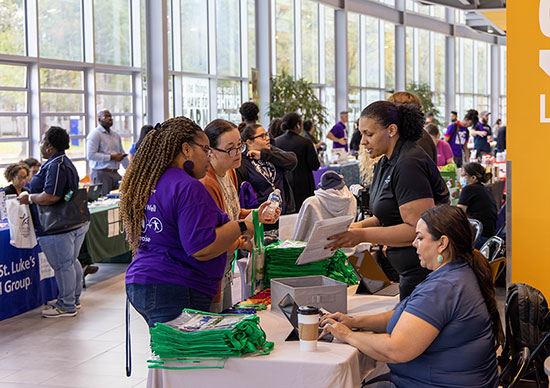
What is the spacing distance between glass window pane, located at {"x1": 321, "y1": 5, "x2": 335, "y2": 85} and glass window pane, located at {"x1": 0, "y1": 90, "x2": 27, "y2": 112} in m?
10.9

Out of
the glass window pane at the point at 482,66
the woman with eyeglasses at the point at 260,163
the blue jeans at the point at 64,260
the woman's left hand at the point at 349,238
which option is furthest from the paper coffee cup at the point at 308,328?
the glass window pane at the point at 482,66

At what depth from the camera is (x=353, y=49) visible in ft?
67.1

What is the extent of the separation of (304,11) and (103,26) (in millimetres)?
7747

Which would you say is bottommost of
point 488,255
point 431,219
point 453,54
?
point 488,255

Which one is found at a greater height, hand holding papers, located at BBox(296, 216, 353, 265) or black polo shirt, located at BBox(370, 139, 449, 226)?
black polo shirt, located at BBox(370, 139, 449, 226)

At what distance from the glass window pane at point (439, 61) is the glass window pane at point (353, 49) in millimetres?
6639

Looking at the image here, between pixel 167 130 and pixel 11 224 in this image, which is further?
pixel 11 224

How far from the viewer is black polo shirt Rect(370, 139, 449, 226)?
292 centimetres

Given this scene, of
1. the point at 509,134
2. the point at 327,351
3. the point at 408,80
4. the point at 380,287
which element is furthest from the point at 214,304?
the point at 408,80

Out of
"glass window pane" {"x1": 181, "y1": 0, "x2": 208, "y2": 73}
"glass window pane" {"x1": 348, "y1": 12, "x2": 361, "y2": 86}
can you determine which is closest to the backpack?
"glass window pane" {"x1": 181, "y1": 0, "x2": 208, "y2": 73}

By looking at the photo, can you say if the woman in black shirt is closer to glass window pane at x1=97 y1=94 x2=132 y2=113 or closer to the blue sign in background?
the blue sign in background

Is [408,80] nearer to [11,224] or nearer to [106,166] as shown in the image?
[106,166]

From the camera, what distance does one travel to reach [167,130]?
2754mm

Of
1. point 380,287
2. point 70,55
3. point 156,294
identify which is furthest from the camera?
point 70,55
